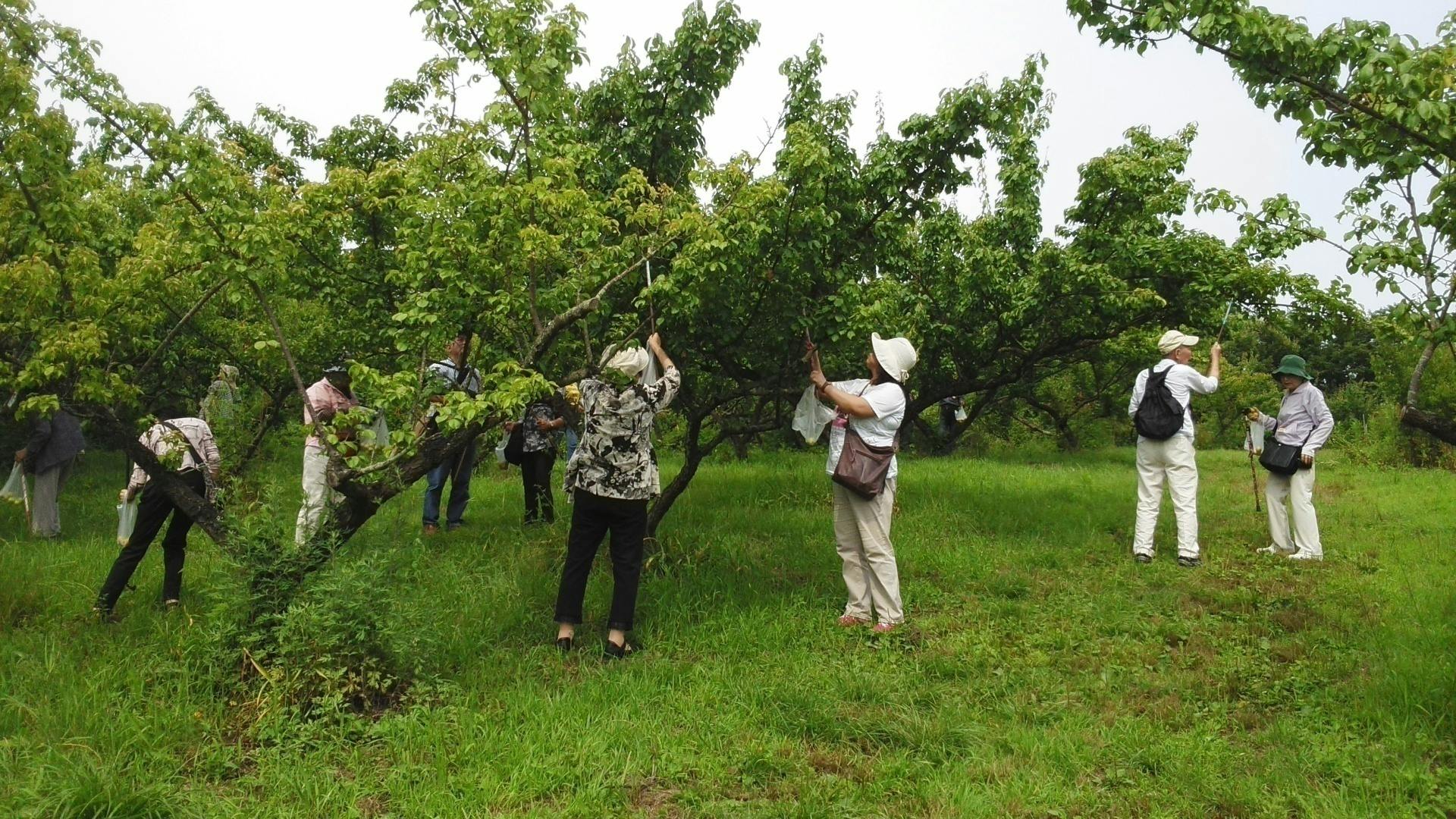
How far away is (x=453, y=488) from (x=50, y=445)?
421 centimetres

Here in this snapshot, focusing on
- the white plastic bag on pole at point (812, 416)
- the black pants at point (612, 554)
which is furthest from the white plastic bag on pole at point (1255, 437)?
the black pants at point (612, 554)

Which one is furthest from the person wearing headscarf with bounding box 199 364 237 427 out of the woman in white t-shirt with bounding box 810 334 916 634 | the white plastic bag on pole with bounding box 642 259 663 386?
the woman in white t-shirt with bounding box 810 334 916 634

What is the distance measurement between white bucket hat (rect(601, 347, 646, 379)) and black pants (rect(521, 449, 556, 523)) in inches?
135

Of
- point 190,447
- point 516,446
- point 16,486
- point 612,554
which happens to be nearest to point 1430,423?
point 612,554

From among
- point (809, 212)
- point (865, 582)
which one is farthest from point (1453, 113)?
point (865, 582)

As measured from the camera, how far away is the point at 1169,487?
8.04 metres

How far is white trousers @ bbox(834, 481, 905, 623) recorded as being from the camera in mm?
6090

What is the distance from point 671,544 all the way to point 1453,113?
575 cm

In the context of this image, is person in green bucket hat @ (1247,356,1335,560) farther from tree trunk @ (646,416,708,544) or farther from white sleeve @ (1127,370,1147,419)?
tree trunk @ (646,416,708,544)

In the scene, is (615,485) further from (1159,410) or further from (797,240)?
(1159,410)

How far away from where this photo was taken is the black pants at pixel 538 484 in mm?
9023

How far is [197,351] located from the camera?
401 inches

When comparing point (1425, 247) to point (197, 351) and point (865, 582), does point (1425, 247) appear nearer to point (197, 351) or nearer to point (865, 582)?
point (865, 582)

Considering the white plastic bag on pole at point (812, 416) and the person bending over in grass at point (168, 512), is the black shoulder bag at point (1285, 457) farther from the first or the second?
the person bending over in grass at point (168, 512)
